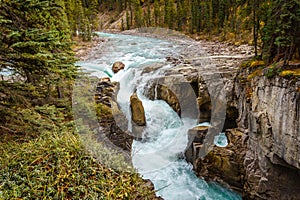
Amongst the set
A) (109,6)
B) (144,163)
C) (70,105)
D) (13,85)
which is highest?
(109,6)

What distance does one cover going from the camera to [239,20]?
1049 inches

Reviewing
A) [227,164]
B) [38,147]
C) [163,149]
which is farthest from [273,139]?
[38,147]

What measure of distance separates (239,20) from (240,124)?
20.6m

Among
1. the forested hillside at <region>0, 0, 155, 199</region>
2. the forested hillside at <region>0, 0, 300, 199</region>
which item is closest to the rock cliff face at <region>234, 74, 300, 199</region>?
the forested hillside at <region>0, 0, 300, 199</region>

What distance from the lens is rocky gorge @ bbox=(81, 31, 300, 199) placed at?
6.91 metres

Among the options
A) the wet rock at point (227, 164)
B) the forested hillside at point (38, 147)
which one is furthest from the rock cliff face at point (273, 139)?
the forested hillside at point (38, 147)

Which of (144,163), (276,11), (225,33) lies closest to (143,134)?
(144,163)

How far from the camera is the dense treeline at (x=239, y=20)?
7.06 metres

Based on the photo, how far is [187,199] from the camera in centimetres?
905

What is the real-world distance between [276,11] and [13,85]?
8.59 m

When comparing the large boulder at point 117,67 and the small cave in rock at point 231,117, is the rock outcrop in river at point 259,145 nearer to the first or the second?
the small cave in rock at point 231,117

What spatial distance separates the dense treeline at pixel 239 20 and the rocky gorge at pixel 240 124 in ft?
4.16

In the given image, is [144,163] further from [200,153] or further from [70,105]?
[70,105]

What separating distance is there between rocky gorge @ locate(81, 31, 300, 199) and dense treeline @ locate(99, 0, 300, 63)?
1.27 metres
